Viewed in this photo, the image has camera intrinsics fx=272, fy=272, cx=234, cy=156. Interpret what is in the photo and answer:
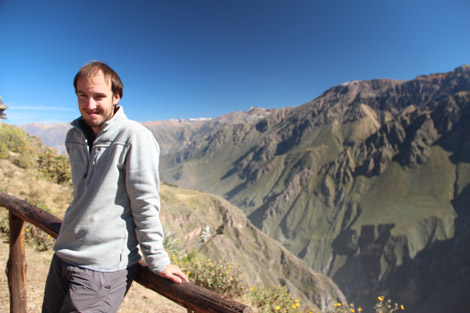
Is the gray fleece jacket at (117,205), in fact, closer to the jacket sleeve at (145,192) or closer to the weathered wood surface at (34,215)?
the jacket sleeve at (145,192)

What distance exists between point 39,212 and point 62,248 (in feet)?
5.33

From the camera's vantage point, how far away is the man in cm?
229

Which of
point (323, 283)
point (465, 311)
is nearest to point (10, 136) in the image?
point (323, 283)

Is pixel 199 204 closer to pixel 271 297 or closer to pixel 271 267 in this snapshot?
pixel 271 267

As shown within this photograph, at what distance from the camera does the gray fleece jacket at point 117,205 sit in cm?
229


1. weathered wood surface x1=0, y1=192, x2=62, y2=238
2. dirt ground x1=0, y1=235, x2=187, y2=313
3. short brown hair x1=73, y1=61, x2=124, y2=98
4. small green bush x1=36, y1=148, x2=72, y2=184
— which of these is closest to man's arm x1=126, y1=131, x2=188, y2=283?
short brown hair x1=73, y1=61, x2=124, y2=98

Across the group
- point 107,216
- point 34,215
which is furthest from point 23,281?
point 107,216

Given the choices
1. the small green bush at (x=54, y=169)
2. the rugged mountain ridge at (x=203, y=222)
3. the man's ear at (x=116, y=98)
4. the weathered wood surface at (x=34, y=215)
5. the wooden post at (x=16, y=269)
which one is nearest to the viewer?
the man's ear at (x=116, y=98)

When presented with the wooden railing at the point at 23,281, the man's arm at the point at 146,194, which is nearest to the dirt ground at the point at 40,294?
the wooden railing at the point at 23,281

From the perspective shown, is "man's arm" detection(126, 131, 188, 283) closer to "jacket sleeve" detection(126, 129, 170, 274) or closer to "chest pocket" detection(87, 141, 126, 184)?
"jacket sleeve" detection(126, 129, 170, 274)

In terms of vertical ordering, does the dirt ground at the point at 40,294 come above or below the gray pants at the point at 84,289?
below

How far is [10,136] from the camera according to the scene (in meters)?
15.8

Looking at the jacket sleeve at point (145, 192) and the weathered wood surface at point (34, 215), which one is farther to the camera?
the weathered wood surface at point (34, 215)

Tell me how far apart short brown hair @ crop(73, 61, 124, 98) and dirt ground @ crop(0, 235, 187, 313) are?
16.7ft
